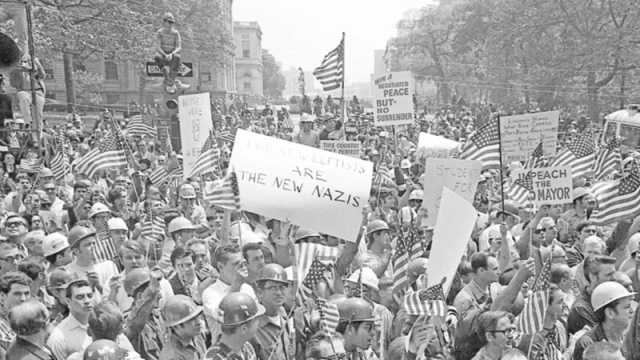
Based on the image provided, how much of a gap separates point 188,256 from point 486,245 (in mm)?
3471

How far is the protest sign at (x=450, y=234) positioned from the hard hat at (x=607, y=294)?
93 centimetres

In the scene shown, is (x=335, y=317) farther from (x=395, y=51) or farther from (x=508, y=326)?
(x=395, y=51)

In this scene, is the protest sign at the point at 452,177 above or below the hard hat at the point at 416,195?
above

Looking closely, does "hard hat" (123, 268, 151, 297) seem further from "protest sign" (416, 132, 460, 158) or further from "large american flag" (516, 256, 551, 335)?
"protest sign" (416, 132, 460, 158)

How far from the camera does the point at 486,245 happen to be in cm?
814

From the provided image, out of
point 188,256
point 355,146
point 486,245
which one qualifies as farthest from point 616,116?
point 188,256

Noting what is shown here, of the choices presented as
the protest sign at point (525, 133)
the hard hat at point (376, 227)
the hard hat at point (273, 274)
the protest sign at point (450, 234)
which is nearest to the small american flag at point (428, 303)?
the protest sign at point (450, 234)

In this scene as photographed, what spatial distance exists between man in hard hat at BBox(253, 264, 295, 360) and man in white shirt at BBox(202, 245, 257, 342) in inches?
15.1

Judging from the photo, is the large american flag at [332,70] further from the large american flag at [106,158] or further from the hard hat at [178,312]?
the hard hat at [178,312]

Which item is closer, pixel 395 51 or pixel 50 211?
pixel 50 211

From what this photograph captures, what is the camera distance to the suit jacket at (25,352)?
4.39m

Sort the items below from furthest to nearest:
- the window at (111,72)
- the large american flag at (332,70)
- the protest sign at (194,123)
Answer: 1. the window at (111,72)
2. the large american flag at (332,70)
3. the protest sign at (194,123)

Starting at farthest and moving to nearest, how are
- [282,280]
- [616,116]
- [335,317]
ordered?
[616,116]
[282,280]
[335,317]

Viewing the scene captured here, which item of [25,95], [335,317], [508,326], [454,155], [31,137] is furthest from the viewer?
[25,95]
